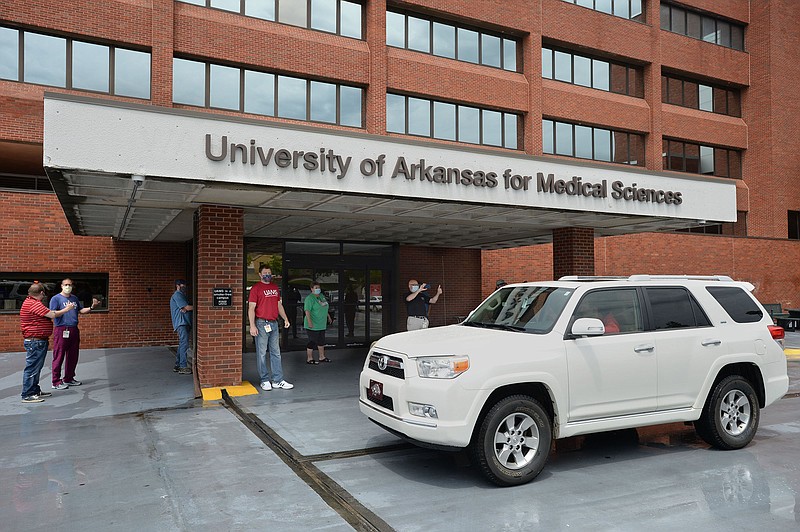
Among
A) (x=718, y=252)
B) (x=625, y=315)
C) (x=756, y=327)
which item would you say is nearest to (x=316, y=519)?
(x=625, y=315)

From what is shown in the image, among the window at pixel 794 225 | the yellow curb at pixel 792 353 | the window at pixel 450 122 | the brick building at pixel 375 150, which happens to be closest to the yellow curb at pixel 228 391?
the brick building at pixel 375 150

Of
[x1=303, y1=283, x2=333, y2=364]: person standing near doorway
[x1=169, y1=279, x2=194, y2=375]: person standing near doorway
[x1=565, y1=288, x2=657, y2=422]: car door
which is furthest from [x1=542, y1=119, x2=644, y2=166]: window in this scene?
[x1=565, y1=288, x2=657, y2=422]: car door

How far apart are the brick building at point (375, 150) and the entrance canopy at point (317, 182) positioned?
0.03 metres

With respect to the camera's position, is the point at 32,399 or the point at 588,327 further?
the point at 32,399

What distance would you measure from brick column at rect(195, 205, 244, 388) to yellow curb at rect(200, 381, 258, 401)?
0.11 meters

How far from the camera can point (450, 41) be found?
20016 mm

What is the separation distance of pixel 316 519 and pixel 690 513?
9.43ft

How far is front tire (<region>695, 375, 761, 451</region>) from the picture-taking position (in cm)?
607

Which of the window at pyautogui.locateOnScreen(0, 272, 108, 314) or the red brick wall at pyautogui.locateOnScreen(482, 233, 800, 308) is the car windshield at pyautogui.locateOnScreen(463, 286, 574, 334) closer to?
the window at pyautogui.locateOnScreen(0, 272, 108, 314)

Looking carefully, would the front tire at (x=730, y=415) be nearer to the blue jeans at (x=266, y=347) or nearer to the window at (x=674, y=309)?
the window at (x=674, y=309)

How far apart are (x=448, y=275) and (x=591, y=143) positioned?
29.2 feet

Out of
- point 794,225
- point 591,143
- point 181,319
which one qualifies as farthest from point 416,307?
→ point 794,225

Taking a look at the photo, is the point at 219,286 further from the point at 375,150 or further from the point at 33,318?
the point at 375,150

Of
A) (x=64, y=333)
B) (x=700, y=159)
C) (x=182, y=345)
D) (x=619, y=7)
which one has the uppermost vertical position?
(x=619, y=7)
